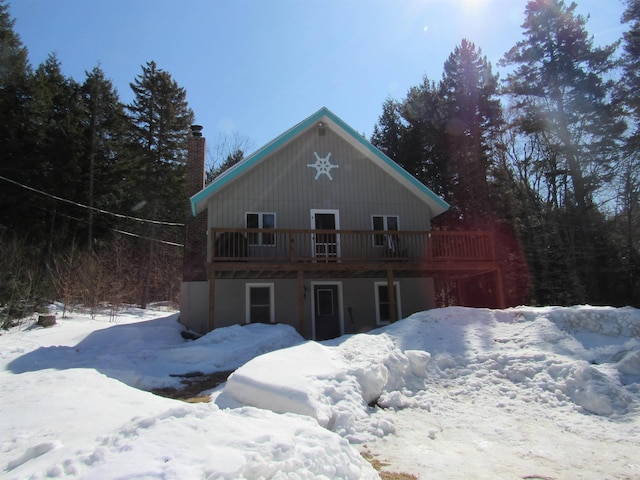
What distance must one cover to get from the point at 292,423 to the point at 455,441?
2480 mm

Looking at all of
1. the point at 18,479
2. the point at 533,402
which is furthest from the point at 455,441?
the point at 18,479

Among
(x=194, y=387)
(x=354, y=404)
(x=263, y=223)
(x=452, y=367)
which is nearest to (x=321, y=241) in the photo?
(x=263, y=223)

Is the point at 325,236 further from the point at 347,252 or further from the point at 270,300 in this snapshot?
the point at 270,300

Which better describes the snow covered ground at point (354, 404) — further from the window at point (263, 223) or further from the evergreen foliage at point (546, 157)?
the evergreen foliage at point (546, 157)

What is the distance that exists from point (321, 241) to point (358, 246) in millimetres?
1310

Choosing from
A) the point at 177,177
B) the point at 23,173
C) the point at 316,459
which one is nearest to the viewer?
the point at 316,459

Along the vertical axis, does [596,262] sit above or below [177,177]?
below

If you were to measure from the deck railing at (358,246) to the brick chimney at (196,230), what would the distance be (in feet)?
8.12

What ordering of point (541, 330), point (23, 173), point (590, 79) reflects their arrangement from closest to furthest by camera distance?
point (541, 330), point (590, 79), point (23, 173)

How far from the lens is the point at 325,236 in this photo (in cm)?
1474

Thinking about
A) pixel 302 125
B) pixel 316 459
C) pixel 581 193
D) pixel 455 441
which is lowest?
pixel 455 441

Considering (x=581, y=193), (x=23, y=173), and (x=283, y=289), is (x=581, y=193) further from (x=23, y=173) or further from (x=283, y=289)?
(x=23, y=173)

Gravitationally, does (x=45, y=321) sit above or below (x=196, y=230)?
below

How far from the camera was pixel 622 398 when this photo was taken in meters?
6.82
